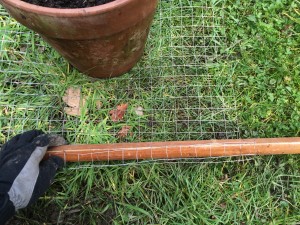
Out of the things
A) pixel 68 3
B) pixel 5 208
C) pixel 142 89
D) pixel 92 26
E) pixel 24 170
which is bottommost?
pixel 5 208

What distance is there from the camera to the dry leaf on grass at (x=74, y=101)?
68.9 inches

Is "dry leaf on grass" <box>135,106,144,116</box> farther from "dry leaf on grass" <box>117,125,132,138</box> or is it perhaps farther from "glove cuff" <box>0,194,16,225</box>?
"glove cuff" <box>0,194,16,225</box>

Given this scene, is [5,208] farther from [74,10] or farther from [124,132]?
[74,10]

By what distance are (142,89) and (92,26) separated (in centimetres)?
62

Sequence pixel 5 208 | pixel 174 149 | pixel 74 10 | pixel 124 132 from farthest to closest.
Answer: pixel 124 132 → pixel 174 149 → pixel 5 208 → pixel 74 10

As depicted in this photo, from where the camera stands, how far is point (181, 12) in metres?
1.94

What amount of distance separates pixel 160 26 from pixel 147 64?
0.25m

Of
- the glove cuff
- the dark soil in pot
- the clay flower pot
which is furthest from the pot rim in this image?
the glove cuff

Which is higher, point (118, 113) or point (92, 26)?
point (92, 26)

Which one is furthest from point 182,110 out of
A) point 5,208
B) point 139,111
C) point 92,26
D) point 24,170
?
point 5,208

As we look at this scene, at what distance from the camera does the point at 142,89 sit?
5.88ft

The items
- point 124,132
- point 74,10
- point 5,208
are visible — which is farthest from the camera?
point 124,132

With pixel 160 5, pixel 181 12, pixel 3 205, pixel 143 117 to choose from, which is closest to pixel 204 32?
pixel 181 12

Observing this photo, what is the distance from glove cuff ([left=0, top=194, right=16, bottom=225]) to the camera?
4.42 feet
